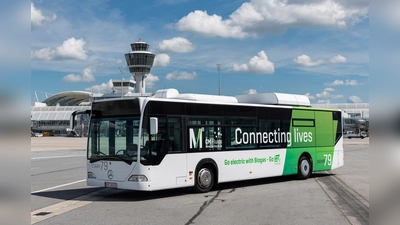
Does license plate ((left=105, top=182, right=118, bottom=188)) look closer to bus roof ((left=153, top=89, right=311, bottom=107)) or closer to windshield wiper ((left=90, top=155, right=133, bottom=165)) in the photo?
windshield wiper ((left=90, top=155, right=133, bottom=165))

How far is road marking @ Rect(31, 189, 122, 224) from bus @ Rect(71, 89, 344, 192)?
0.51 meters

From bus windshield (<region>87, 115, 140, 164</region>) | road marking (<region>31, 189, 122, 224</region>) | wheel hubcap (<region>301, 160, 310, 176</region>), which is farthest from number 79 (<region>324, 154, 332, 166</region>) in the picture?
bus windshield (<region>87, 115, 140, 164</region>)

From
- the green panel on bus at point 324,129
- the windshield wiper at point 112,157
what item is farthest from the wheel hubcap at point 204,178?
the green panel on bus at point 324,129

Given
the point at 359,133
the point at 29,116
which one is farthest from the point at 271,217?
the point at 359,133

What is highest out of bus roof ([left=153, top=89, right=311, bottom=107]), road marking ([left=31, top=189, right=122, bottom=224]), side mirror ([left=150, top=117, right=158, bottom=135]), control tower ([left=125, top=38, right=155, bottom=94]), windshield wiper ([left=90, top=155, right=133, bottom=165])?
control tower ([left=125, top=38, right=155, bottom=94])

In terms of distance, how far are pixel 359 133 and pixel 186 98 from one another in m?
85.8

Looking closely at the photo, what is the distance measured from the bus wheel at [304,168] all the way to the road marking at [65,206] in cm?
699

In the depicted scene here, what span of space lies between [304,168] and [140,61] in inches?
5053

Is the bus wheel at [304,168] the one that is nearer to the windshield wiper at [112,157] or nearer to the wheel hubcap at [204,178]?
the wheel hubcap at [204,178]

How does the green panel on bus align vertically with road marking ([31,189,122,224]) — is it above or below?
above

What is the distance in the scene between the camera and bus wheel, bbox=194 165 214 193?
12820 mm

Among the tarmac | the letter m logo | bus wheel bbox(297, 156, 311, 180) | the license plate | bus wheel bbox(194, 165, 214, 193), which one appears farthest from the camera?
the tarmac

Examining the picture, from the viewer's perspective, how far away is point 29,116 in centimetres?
211

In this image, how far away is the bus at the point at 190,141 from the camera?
38.3ft
